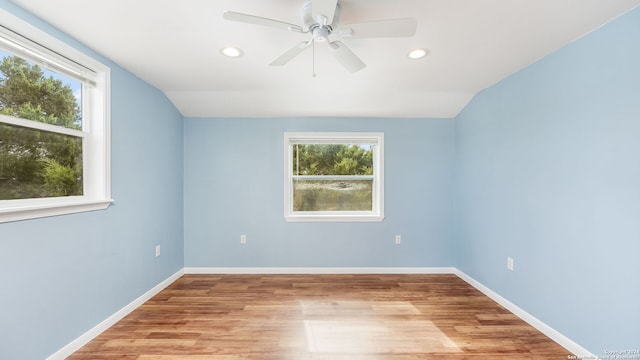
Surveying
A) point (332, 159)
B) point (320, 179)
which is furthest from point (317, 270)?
point (332, 159)

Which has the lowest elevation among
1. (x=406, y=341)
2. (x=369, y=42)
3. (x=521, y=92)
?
(x=406, y=341)

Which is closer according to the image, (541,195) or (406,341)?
(406,341)

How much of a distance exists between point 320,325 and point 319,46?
2.27 m

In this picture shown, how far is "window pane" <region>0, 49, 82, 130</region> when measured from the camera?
159cm

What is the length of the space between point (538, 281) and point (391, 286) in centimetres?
137

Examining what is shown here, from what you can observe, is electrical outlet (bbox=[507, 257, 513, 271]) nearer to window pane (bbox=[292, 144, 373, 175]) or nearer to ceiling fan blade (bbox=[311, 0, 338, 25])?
window pane (bbox=[292, 144, 373, 175])

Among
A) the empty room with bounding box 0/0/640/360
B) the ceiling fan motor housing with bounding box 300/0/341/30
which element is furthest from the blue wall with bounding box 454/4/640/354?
the ceiling fan motor housing with bounding box 300/0/341/30

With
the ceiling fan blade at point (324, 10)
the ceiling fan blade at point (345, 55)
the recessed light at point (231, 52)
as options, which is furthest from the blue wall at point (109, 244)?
the ceiling fan blade at point (345, 55)

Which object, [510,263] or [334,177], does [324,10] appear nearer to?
[334,177]

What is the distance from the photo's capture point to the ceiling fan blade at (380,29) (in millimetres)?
1397

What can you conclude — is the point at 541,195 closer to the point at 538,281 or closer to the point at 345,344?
the point at 538,281

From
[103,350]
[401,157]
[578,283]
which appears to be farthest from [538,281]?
[103,350]

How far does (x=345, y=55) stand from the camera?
5.65 feet

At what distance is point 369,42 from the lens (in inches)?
77.4
